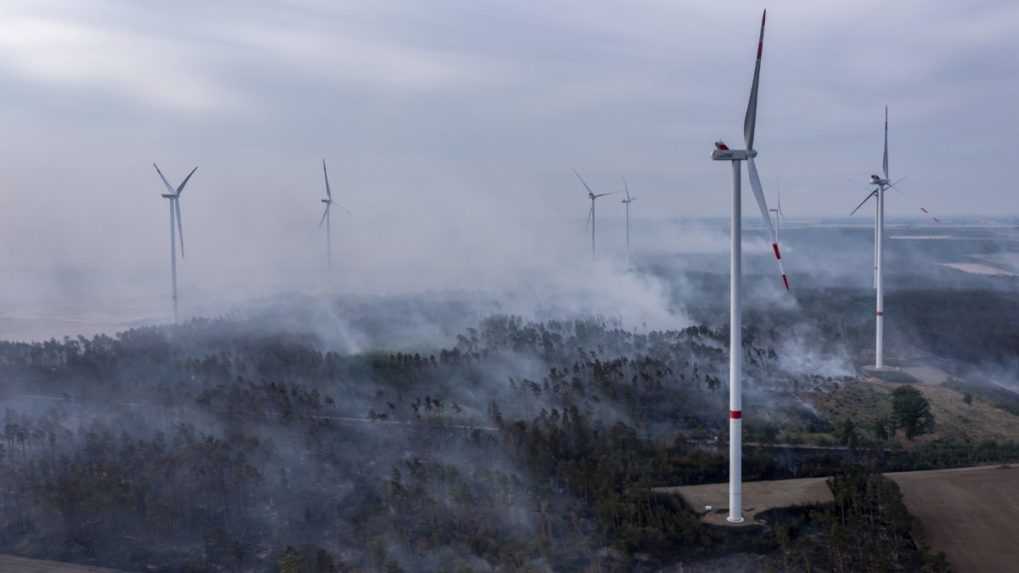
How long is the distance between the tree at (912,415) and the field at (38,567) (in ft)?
95.6

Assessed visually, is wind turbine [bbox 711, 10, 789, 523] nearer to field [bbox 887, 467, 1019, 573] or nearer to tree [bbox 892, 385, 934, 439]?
field [bbox 887, 467, 1019, 573]

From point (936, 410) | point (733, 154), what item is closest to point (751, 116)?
point (733, 154)

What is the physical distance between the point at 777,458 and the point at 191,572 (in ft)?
63.8

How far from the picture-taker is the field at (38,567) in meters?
24.0

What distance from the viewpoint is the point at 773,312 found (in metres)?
69.2

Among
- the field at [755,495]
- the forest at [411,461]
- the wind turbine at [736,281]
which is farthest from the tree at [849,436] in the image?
the wind turbine at [736,281]

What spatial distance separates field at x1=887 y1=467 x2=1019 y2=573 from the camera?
22.6 meters

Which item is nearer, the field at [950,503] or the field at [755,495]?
the field at [950,503]

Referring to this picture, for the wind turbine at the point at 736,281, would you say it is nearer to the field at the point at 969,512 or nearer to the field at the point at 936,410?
the field at the point at 969,512

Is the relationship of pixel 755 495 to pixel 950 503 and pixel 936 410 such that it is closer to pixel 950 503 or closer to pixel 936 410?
pixel 950 503

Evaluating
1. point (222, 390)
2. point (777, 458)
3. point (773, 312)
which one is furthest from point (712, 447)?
point (773, 312)

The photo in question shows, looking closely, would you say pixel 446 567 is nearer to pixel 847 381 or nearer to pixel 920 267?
pixel 847 381

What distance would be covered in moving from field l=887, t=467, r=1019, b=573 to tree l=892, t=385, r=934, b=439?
530 cm

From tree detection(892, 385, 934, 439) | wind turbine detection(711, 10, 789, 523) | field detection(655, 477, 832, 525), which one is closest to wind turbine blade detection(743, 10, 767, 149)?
wind turbine detection(711, 10, 789, 523)
